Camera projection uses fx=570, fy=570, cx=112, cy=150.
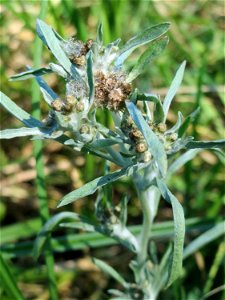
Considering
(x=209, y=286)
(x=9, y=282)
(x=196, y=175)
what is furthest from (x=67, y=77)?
(x=196, y=175)

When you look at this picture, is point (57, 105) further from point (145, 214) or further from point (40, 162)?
point (40, 162)

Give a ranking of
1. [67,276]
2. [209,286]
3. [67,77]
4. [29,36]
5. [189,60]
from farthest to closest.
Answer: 1. [29,36]
2. [189,60]
3. [67,276]
4. [209,286]
5. [67,77]

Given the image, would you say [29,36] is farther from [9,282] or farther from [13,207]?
[9,282]

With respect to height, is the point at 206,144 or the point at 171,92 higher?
the point at 171,92

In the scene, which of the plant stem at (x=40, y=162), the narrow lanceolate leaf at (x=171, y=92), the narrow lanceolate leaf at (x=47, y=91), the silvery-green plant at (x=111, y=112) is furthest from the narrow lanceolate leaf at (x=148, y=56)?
the plant stem at (x=40, y=162)

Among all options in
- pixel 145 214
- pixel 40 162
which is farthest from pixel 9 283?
pixel 145 214

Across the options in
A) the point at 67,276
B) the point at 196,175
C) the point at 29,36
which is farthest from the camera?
the point at 29,36

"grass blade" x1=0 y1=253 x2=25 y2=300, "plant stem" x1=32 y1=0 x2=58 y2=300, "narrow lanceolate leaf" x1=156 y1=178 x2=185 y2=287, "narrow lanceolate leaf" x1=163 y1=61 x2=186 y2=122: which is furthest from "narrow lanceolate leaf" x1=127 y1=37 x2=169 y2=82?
"grass blade" x1=0 y1=253 x2=25 y2=300
